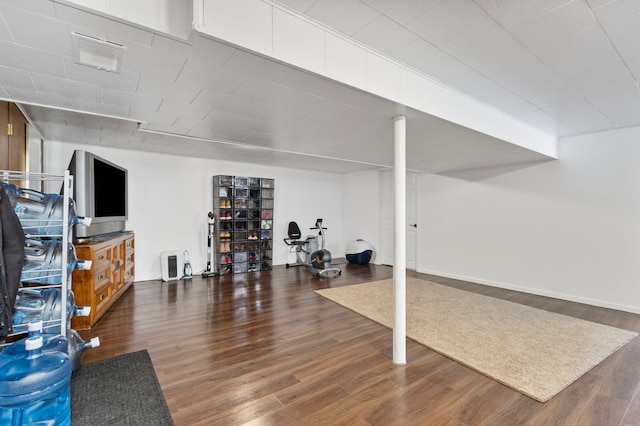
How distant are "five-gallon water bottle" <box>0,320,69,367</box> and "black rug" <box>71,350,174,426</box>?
0.44 meters

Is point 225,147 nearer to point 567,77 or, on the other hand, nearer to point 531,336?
point 567,77

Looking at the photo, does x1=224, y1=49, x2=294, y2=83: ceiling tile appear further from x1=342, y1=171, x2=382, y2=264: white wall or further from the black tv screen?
x1=342, y1=171, x2=382, y2=264: white wall

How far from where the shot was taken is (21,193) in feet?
6.33

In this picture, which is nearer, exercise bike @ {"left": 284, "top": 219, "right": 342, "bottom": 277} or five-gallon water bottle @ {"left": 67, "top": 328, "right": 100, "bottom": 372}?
five-gallon water bottle @ {"left": 67, "top": 328, "right": 100, "bottom": 372}

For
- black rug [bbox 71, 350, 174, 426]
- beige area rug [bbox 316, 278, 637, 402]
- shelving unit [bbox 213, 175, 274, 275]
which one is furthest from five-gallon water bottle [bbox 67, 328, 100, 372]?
shelving unit [bbox 213, 175, 274, 275]

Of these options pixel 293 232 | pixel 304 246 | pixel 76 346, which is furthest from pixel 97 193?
pixel 304 246

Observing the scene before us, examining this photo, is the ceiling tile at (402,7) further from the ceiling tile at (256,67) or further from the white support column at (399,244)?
the white support column at (399,244)

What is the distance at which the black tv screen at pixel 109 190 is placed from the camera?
353cm

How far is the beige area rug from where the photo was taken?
Result: 238 centimetres

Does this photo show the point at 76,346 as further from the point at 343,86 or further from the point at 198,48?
the point at 343,86

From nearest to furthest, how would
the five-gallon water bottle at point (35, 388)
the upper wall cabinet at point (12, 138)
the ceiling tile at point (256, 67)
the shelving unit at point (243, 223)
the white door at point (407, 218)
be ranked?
the five-gallon water bottle at point (35, 388) → the ceiling tile at point (256, 67) → the upper wall cabinet at point (12, 138) → the shelving unit at point (243, 223) → the white door at point (407, 218)

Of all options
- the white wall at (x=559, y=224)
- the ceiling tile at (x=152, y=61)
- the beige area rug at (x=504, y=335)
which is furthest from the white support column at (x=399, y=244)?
the white wall at (x=559, y=224)

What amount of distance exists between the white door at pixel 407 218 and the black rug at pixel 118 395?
5118 millimetres

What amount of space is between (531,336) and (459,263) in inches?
108
